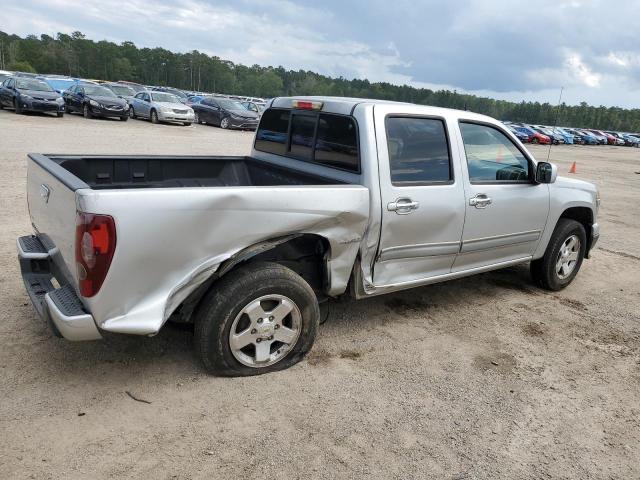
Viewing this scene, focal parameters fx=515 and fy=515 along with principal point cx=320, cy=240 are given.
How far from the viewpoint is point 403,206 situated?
3672mm

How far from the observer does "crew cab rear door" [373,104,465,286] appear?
12.0 feet

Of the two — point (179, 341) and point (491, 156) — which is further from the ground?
point (491, 156)

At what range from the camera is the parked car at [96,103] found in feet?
72.5

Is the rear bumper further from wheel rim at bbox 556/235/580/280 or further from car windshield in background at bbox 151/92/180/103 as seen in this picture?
car windshield in background at bbox 151/92/180/103

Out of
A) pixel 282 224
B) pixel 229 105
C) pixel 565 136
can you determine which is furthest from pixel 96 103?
pixel 565 136

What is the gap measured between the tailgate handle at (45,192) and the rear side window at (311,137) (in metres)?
1.92

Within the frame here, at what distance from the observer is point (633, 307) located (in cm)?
520

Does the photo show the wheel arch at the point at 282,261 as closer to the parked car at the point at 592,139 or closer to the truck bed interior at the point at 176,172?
the truck bed interior at the point at 176,172

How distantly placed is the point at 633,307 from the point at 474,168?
248cm

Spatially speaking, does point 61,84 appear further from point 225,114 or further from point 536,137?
point 536,137

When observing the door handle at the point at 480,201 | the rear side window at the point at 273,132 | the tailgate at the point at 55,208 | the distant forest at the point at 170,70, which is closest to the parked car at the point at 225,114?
the rear side window at the point at 273,132

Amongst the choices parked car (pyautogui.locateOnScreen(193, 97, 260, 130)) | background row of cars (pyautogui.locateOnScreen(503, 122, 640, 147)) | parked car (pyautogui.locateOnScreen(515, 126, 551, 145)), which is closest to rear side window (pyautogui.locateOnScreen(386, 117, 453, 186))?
parked car (pyautogui.locateOnScreen(193, 97, 260, 130))

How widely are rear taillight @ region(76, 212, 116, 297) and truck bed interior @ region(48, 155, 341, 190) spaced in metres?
1.47

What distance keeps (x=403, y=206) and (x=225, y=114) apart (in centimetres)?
2282
